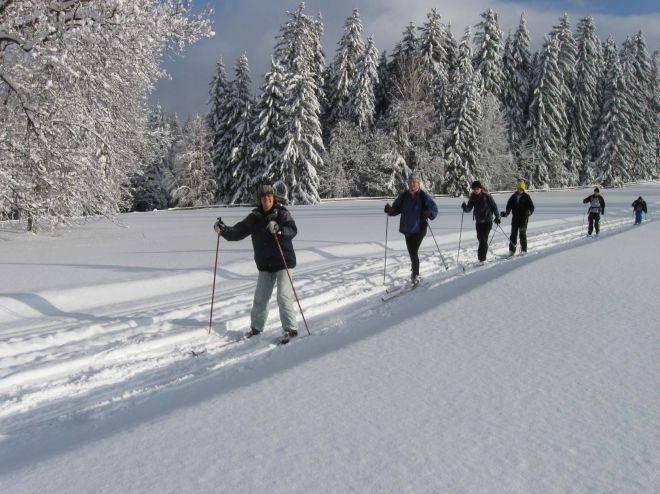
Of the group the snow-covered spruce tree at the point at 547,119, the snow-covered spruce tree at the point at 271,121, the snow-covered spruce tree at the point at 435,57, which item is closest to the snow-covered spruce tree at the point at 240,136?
the snow-covered spruce tree at the point at 271,121

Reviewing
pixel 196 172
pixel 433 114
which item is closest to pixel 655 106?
pixel 433 114

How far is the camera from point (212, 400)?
129 inches

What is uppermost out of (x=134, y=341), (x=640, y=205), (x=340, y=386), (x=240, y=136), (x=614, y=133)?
(x=614, y=133)

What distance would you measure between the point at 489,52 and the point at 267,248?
4985 cm

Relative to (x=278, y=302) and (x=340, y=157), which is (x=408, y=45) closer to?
(x=340, y=157)

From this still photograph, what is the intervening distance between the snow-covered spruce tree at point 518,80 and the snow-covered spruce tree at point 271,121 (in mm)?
26925

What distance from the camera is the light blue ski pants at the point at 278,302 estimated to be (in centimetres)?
555

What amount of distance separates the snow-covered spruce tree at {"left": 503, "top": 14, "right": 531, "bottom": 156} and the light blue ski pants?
5020 cm

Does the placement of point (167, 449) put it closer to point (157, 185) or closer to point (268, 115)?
point (268, 115)

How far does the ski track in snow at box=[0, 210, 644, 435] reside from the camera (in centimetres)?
402

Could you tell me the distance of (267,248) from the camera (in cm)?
567

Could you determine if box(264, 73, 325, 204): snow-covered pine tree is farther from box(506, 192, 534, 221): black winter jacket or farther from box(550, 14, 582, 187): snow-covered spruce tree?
box(550, 14, 582, 187): snow-covered spruce tree

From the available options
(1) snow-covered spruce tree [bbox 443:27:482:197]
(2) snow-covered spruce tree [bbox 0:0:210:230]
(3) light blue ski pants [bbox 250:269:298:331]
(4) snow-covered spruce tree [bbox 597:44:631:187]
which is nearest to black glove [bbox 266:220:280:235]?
(3) light blue ski pants [bbox 250:269:298:331]

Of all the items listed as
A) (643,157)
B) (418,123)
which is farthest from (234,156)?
(643,157)
